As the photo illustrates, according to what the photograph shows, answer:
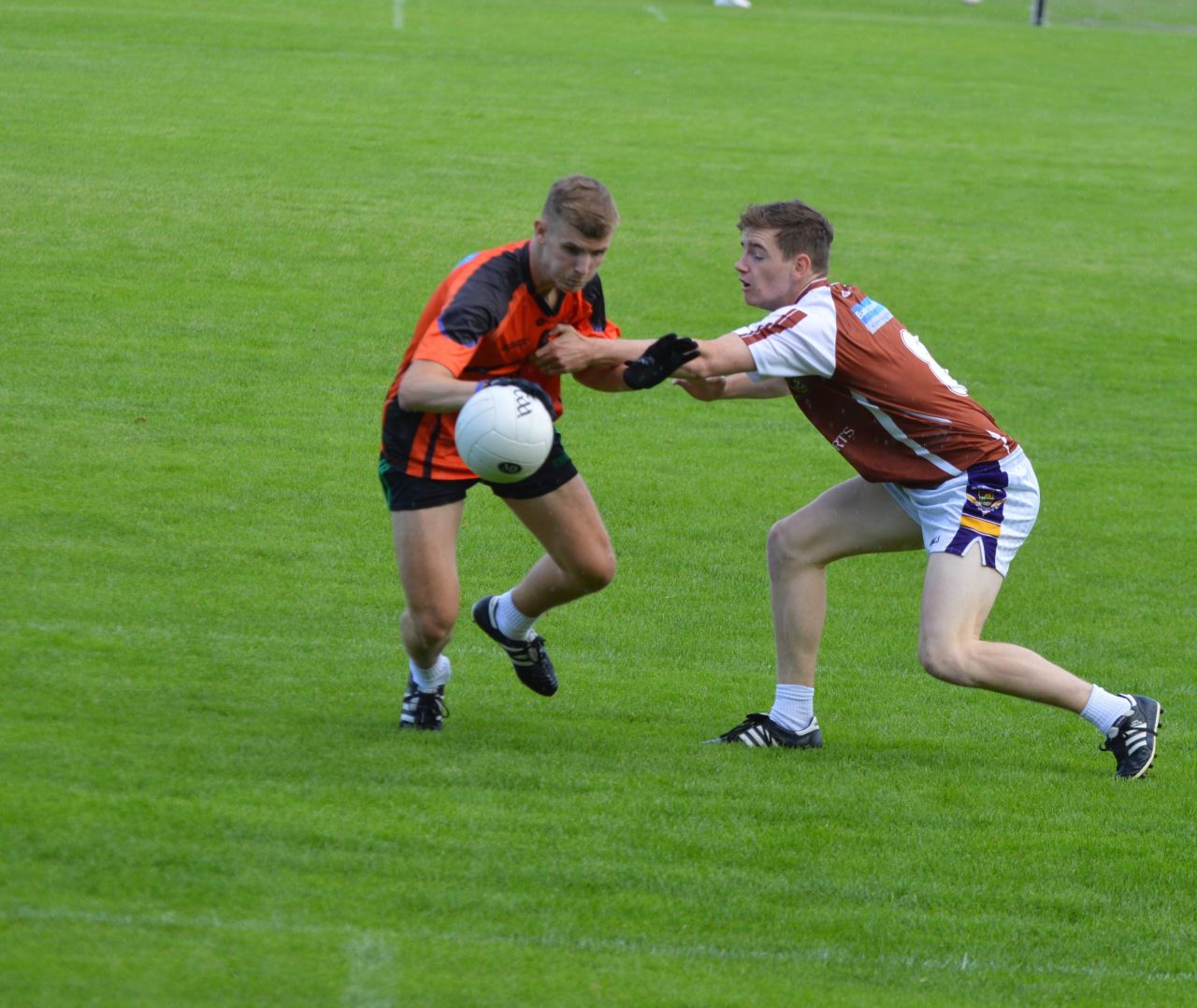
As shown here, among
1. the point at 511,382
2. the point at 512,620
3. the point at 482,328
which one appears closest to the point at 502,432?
the point at 511,382

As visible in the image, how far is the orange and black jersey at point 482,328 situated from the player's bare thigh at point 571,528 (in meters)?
0.31

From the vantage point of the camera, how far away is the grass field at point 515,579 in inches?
196

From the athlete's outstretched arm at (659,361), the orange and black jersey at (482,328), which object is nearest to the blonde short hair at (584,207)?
the orange and black jersey at (482,328)

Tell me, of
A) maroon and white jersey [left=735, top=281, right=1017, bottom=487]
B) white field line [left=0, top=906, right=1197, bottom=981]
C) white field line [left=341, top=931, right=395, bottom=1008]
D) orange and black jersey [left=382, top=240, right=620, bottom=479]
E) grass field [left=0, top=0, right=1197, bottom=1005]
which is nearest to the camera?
white field line [left=341, top=931, right=395, bottom=1008]

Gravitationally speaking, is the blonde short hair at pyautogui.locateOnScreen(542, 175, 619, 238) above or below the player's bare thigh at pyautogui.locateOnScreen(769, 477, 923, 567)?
above

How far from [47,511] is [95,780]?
4373mm

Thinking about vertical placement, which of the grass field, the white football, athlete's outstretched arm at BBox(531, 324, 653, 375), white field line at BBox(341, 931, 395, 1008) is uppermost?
athlete's outstretched arm at BBox(531, 324, 653, 375)

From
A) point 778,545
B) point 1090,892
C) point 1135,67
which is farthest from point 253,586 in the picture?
point 1135,67

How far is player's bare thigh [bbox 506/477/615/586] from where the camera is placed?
6.63m

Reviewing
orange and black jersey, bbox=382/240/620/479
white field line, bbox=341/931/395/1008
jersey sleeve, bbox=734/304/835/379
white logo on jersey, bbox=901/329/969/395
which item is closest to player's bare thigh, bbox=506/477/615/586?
orange and black jersey, bbox=382/240/620/479

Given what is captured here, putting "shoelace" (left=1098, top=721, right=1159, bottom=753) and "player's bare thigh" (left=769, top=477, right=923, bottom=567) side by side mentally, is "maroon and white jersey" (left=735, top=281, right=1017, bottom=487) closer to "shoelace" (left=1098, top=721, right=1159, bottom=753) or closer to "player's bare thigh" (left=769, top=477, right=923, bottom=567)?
"player's bare thigh" (left=769, top=477, right=923, bottom=567)

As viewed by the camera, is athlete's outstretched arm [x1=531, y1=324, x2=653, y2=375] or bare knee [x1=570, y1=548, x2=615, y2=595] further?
bare knee [x1=570, y1=548, x2=615, y2=595]

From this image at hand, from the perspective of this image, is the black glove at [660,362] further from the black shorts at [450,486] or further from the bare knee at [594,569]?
the bare knee at [594,569]

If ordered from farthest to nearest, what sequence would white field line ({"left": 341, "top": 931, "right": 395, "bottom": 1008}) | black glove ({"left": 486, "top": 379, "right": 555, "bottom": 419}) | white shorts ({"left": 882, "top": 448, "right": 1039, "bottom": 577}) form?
1. white shorts ({"left": 882, "top": 448, "right": 1039, "bottom": 577})
2. black glove ({"left": 486, "top": 379, "right": 555, "bottom": 419})
3. white field line ({"left": 341, "top": 931, "right": 395, "bottom": 1008})
